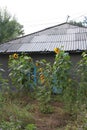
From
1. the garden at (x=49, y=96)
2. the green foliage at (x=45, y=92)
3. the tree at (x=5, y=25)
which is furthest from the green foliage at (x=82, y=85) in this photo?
the tree at (x=5, y=25)

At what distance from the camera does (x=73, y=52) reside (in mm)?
10148

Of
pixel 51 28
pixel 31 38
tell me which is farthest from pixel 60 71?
pixel 51 28

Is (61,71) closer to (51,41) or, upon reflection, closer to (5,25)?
(51,41)

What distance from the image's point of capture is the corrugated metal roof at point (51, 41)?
10651mm

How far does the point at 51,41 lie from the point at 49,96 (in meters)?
4.67

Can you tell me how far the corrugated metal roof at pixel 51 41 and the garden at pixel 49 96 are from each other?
6.93 ft

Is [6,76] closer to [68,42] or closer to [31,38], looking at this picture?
[31,38]

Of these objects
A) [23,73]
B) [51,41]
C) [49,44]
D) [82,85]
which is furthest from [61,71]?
[51,41]

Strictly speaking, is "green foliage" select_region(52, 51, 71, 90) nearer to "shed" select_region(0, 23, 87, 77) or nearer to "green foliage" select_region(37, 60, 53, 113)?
"green foliage" select_region(37, 60, 53, 113)

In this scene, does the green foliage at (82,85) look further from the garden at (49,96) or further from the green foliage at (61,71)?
the green foliage at (61,71)

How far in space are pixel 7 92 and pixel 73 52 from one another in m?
3.19

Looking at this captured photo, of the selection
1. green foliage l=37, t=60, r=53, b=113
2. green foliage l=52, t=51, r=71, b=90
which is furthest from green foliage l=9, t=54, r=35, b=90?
green foliage l=52, t=51, r=71, b=90

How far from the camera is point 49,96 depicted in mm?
7250

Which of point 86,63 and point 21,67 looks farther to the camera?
point 21,67
